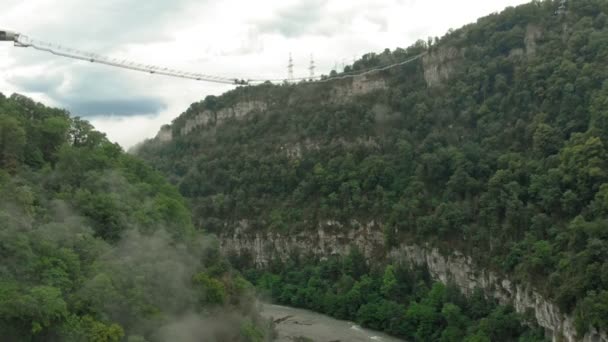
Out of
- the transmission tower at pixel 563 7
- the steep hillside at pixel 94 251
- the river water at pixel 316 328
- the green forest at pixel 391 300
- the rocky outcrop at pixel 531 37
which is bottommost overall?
the river water at pixel 316 328

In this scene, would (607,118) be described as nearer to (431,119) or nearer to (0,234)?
(431,119)

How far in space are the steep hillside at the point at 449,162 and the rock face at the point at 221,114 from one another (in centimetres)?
25

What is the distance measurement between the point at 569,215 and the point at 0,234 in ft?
103

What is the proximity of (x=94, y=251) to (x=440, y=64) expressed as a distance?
4858cm

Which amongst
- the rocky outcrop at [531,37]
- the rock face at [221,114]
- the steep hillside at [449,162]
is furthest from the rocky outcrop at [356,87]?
the rocky outcrop at [531,37]

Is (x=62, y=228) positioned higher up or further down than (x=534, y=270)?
higher up

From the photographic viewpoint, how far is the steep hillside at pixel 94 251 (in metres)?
22.5

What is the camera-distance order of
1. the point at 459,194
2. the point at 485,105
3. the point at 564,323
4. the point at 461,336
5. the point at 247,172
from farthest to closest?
the point at 247,172 < the point at 485,105 < the point at 459,194 < the point at 461,336 < the point at 564,323

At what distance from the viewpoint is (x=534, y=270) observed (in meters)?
39.1

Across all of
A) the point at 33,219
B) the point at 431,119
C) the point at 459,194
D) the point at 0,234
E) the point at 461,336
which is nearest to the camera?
the point at 0,234

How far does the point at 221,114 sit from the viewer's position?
88.4 m

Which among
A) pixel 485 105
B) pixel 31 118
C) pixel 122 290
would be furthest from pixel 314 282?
pixel 122 290

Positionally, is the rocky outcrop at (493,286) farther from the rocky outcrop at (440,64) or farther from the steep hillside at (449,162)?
the rocky outcrop at (440,64)

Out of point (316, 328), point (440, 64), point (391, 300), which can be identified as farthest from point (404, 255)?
point (440, 64)
